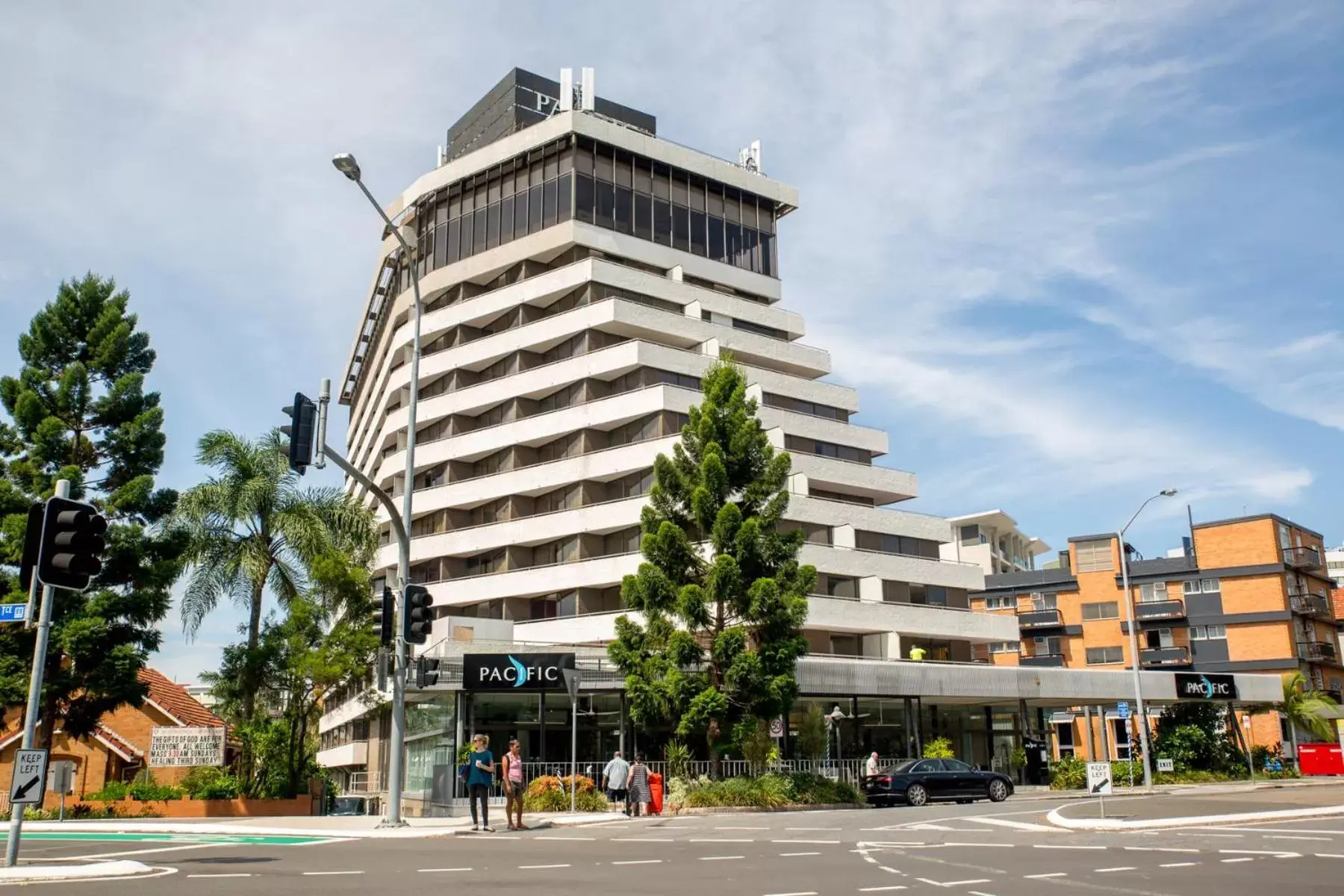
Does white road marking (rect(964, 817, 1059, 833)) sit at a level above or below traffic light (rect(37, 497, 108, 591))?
below

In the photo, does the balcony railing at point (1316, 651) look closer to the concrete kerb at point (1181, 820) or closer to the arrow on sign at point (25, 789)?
the concrete kerb at point (1181, 820)

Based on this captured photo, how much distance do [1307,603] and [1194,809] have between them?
196 ft

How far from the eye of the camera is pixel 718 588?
105 feet

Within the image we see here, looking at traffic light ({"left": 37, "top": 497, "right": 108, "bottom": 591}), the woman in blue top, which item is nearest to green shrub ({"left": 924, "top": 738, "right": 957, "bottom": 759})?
the woman in blue top

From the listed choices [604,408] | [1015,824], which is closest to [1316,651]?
[604,408]

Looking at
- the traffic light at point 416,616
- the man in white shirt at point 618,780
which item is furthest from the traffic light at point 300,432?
the man in white shirt at point 618,780

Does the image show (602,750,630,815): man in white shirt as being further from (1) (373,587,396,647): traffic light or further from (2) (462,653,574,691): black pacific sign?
(1) (373,587,396,647): traffic light

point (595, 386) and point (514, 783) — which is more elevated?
point (595, 386)

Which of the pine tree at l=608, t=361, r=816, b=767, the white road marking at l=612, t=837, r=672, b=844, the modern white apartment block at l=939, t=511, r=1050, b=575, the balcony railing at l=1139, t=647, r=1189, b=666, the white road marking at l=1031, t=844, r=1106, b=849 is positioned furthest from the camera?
the modern white apartment block at l=939, t=511, r=1050, b=575

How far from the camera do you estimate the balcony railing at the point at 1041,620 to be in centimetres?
8362

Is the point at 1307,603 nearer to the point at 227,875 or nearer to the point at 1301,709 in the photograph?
the point at 1301,709

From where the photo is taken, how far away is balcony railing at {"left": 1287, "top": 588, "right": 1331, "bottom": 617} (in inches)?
3009

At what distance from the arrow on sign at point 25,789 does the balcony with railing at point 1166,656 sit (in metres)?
77.9

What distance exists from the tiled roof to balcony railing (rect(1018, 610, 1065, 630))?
56.1m
